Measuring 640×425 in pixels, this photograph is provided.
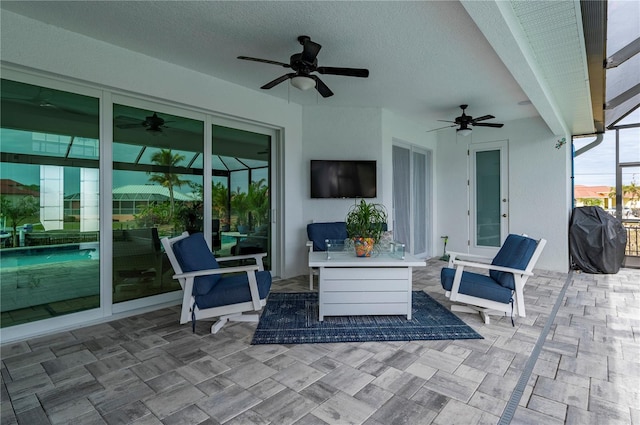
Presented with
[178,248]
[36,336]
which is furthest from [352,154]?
[36,336]

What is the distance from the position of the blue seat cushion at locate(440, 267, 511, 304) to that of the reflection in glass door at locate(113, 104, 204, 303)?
308cm

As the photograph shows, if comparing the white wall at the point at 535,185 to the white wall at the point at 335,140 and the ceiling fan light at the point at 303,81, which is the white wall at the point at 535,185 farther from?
the ceiling fan light at the point at 303,81

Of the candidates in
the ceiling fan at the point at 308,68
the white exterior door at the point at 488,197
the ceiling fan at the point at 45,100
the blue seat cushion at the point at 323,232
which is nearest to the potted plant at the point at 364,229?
the blue seat cushion at the point at 323,232

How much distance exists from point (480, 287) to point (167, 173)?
145 inches

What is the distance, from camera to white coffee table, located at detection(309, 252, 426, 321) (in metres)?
3.19

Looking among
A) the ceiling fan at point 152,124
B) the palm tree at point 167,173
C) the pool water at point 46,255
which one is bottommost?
the pool water at point 46,255

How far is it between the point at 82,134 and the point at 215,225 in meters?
1.76

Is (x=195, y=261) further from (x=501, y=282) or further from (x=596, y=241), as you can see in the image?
(x=596, y=241)

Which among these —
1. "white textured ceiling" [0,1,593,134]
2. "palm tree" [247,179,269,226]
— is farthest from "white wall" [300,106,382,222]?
"white textured ceiling" [0,1,593,134]

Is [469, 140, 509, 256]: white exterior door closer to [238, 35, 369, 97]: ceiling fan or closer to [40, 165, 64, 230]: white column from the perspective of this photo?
[238, 35, 369, 97]: ceiling fan

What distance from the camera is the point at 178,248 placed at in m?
2.95

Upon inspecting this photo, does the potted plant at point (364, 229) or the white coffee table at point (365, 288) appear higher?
the potted plant at point (364, 229)

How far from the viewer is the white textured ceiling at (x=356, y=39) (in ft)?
8.75

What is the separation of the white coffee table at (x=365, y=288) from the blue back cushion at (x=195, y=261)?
3.24 feet
